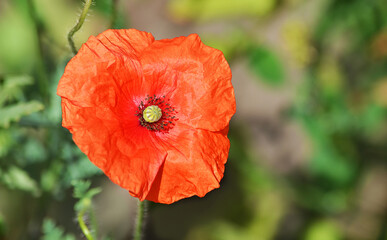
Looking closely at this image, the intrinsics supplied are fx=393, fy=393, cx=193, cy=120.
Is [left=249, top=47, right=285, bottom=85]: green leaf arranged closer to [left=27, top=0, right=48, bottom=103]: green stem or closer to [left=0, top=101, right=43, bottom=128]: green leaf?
[left=27, top=0, right=48, bottom=103]: green stem

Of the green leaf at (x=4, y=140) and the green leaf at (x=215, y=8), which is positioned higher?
the green leaf at (x=215, y=8)

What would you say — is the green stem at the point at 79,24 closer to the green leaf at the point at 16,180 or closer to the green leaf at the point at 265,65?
the green leaf at the point at 16,180

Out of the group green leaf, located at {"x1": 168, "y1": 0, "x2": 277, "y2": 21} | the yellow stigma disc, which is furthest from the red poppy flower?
green leaf, located at {"x1": 168, "y1": 0, "x2": 277, "y2": 21}

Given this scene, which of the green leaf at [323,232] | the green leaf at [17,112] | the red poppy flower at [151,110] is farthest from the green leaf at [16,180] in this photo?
the green leaf at [323,232]

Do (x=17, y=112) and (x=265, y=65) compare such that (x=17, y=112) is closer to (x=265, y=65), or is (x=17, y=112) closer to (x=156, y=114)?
(x=156, y=114)

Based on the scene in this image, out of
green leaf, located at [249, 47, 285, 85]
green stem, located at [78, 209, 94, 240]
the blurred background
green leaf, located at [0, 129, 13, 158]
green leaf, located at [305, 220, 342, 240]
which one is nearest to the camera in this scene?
green stem, located at [78, 209, 94, 240]

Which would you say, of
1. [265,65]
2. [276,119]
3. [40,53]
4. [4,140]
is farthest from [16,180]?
[276,119]

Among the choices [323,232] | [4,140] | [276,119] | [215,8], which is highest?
[215,8]
